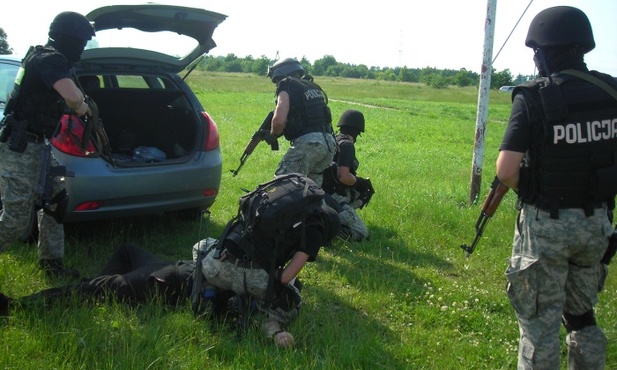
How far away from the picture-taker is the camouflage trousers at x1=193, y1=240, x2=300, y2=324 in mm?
3637

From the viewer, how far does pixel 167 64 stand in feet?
18.0

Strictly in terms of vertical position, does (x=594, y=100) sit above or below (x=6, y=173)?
above

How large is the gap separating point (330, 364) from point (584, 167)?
160 centimetres

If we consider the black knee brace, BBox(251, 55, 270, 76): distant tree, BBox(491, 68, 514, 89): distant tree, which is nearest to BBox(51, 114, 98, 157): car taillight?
the black knee brace

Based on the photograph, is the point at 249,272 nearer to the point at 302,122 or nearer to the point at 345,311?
the point at 345,311

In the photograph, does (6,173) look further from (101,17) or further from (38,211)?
(101,17)

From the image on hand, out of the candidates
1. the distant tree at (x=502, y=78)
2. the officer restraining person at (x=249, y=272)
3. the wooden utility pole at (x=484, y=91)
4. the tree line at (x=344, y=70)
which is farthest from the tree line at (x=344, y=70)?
the officer restraining person at (x=249, y=272)

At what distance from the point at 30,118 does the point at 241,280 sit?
5.96 feet

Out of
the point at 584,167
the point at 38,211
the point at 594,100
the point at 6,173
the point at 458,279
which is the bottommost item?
the point at 458,279

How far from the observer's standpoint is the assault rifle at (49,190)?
4113 millimetres

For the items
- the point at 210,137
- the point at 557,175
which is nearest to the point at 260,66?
the point at 210,137

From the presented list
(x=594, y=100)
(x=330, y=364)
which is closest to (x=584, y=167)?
(x=594, y=100)

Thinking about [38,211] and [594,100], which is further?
[38,211]

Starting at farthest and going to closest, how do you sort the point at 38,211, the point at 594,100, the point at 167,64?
the point at 167,64
the point at 38,211
the point at 594,100
